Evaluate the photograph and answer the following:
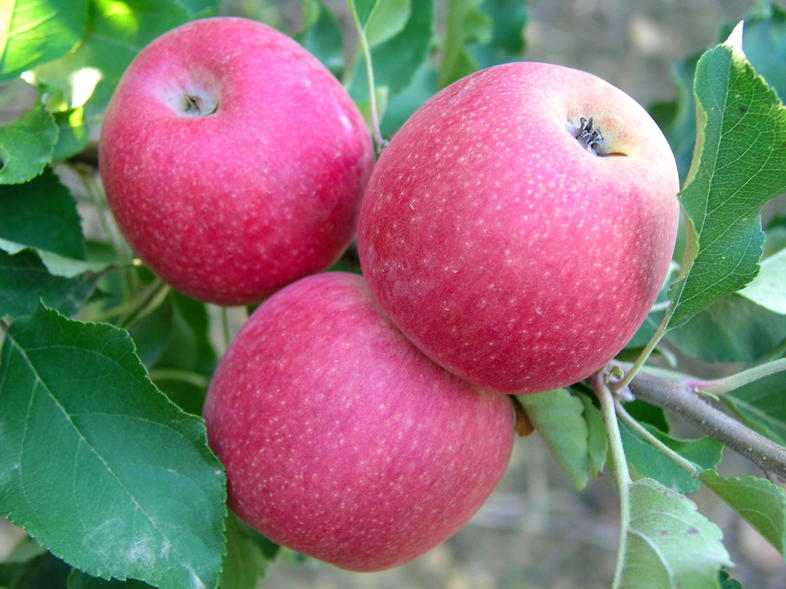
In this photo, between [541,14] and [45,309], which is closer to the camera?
[45,309]

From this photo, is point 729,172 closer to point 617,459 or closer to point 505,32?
point 617,459

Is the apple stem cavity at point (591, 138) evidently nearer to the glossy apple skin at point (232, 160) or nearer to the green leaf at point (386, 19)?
the glossy apple skin at point (232, 160)

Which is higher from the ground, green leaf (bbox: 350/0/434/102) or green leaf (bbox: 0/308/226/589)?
green leaf (bbox: 350/0/434/102)

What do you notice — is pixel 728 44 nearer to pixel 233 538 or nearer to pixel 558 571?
pixel 233 538

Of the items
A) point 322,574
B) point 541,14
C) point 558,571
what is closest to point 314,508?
point 322,574

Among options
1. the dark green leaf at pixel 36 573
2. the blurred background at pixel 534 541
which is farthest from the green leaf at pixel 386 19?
the blurred background at pixel 534 541

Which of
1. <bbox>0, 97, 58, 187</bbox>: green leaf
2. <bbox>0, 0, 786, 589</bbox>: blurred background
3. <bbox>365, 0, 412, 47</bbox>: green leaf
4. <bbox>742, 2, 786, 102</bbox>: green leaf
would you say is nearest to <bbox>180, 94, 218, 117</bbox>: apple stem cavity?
<bbox>0, 97, 58, 187</bbox>: green leaf

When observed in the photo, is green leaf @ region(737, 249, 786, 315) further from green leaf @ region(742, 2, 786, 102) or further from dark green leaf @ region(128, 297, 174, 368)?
dark green leaf @ region(128, 297, 174, 368)
